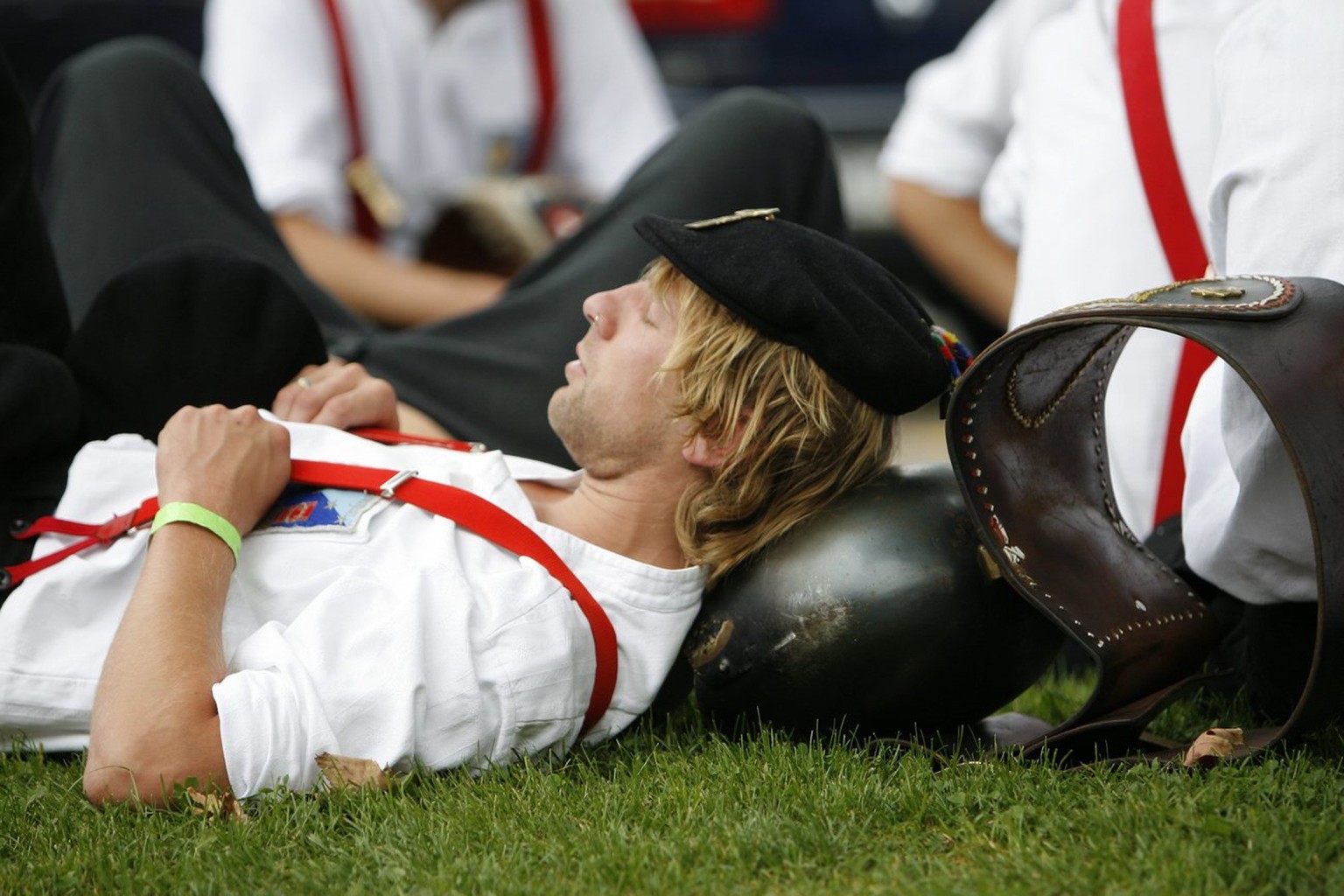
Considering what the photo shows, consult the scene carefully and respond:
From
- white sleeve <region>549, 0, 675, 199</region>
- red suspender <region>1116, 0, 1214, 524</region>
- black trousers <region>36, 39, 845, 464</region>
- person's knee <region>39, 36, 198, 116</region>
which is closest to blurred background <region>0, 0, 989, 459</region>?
white sleeve <region>549, 0, 675, 199</region>

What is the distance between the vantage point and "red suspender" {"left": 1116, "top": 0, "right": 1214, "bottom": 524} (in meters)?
3.16

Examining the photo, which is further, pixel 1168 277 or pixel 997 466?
pixel 1168 277

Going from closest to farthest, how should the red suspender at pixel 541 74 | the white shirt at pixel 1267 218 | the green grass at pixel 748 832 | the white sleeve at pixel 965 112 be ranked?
1. the green grass at pixel 748 832
2. the white shirt at pixel 1267 218
3. the white sleeve at pixel 965 112
4. the red suspender at pixel 541 74

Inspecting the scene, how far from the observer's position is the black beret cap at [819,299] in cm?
255

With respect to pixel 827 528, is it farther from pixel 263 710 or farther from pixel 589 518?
pixel 263 710

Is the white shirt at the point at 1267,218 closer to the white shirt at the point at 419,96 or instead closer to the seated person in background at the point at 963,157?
the seated person in background at the point at 963,157

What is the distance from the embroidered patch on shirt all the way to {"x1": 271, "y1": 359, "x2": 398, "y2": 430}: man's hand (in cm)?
28

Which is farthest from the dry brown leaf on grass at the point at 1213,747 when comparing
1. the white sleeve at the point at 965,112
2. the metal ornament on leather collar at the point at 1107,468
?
the white sleeve at the point at 965,112

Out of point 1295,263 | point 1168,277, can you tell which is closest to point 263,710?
point 1295,263

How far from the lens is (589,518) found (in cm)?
275

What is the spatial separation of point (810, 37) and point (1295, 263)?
4195mm

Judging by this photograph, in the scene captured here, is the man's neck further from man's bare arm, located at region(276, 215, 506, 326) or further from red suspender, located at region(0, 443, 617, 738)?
man's bare arm, located at region(276, 215, 506, 326)

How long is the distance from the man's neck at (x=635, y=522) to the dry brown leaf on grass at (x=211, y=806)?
0.74 metres

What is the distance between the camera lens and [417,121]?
18.1 ft
